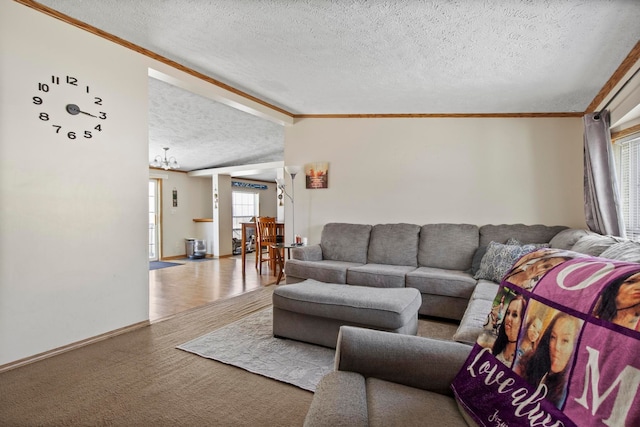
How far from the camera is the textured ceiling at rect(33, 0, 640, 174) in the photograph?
2199 millimetres

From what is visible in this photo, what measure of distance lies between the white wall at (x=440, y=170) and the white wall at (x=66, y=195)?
2443 millimetres

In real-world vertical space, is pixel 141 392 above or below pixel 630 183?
below

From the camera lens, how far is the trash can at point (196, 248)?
787 cm

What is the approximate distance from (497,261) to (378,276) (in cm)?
112

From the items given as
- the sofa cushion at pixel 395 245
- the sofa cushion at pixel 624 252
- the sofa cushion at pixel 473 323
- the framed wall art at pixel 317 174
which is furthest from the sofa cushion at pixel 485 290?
the framed wall art at pixel 317 174

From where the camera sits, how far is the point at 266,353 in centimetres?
246

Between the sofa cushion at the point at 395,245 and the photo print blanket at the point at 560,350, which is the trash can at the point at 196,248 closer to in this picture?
the sofa cushion at the point at 395,245

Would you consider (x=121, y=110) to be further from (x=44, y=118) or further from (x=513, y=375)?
(x=513, y=375)

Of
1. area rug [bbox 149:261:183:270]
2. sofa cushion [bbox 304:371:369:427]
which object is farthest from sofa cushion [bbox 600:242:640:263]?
area rug [bbox 149:261:183:270]

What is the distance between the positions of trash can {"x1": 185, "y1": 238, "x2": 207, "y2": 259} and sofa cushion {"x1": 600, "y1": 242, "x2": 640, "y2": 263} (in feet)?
24.3

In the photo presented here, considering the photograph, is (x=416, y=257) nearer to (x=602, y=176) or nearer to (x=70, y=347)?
(x=602, y=176)

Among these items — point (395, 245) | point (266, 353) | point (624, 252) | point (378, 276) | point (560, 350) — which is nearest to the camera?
point (560, 350)

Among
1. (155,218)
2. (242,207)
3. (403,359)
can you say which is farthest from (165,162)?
(403,359)

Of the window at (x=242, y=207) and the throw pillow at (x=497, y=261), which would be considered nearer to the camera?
the throw pillow at (x=497, y=261)
